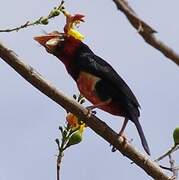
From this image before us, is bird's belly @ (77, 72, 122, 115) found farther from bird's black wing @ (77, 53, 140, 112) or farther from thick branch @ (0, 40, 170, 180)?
thick branch @ (0, 40, 170, 180)

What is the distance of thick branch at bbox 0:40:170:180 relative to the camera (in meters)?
1.37

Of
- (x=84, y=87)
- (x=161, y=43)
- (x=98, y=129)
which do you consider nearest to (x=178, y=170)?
(x=98, y=129)

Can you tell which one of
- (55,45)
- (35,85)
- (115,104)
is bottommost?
(115,104)

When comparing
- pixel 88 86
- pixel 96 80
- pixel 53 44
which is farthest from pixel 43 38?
pixel 96 80

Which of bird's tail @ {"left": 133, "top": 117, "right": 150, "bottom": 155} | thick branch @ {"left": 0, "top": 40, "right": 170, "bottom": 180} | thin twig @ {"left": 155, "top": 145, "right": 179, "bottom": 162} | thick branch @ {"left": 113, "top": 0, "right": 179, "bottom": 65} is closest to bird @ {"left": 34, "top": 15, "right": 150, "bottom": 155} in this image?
bird's tail @ {"left": 133, "top": 117, "right": 150, "bottom": 155}

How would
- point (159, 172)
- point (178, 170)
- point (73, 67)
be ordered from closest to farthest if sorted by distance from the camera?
point (159, 172) < point (178, 170) < point (73, 67)

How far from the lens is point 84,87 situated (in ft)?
8.66

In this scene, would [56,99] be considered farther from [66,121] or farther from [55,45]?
[55,45]

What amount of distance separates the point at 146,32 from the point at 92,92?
2002 mm

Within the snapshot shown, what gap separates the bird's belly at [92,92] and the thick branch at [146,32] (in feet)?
6.20

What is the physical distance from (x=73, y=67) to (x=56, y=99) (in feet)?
4.59

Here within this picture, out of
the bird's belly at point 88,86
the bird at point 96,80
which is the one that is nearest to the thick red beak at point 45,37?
the bird at point 96,80

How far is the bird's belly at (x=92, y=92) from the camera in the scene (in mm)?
2588

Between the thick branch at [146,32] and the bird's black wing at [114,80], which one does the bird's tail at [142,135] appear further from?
the thick branch at [146,32]
